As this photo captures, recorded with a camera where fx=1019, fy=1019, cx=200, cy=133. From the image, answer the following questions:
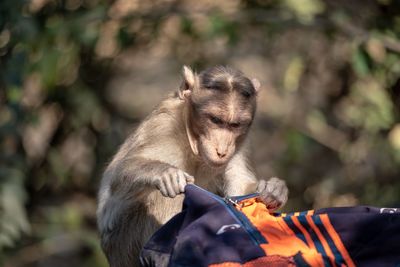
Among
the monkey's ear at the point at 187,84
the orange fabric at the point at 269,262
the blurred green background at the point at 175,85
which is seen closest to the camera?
the orange fabric at the point at 269,262

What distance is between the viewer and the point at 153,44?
10727mm

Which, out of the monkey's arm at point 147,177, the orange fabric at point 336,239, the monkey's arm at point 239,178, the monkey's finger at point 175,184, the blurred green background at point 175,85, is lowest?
the blurred green background at point 175,85

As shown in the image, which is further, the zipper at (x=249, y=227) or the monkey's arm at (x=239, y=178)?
the monkey's arm at (x=239, y=178)

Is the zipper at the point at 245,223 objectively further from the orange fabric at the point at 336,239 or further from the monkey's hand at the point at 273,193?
the monkey's hand at the point at 273,193

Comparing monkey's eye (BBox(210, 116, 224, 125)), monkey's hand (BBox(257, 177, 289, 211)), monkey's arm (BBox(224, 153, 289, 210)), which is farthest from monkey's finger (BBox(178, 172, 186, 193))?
monkey's arm (BBox(224, 153, 289, 210))

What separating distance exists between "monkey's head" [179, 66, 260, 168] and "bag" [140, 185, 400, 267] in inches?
60.6

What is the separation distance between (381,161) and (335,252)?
6.83 metres

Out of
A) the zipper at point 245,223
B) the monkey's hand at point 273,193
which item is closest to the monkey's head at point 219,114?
the monkey's hand at point 273,193

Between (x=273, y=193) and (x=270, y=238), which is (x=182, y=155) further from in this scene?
(x=270, y=238)

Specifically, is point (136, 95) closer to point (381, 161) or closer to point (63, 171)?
point (63, 171)

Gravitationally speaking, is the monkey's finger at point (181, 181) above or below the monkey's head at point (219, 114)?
above

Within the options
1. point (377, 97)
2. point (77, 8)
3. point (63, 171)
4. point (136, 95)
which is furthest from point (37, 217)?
point (377, 97)

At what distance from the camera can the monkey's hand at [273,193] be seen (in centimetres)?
491

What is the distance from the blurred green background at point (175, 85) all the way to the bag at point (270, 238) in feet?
18.1
